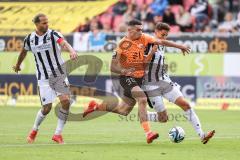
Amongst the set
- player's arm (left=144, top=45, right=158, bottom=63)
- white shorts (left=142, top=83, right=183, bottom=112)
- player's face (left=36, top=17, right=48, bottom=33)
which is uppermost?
player's face (left=36, top=17, right=48, bottom=33)

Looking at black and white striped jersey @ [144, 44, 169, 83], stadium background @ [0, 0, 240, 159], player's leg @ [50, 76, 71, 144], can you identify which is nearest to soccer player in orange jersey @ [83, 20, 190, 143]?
black and white striped jersey @ [144, 44, 169, 83]

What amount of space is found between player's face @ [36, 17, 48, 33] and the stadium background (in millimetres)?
9740

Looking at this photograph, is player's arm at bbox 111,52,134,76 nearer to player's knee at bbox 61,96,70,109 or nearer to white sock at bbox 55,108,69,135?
A: player's knee at bbox 61,96,70,109

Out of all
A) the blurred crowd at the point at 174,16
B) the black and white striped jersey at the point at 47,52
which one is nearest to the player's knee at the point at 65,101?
the black and white striped jersey at the point at 47,52

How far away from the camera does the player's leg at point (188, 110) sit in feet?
50.5

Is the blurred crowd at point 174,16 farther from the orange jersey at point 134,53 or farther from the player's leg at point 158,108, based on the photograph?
the orange jersey at point 134,53

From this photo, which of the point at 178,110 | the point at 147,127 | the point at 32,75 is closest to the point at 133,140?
the point at 147,127

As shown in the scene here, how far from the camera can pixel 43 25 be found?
15.6 meters

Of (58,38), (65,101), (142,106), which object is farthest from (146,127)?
(58,38)

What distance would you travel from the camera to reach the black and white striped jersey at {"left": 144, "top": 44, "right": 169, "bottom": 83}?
16.5 meters

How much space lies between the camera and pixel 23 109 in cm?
2688

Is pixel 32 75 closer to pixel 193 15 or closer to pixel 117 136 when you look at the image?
pixel 193 15

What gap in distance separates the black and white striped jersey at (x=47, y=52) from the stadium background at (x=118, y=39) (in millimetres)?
9381

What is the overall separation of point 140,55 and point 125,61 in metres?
0.32
